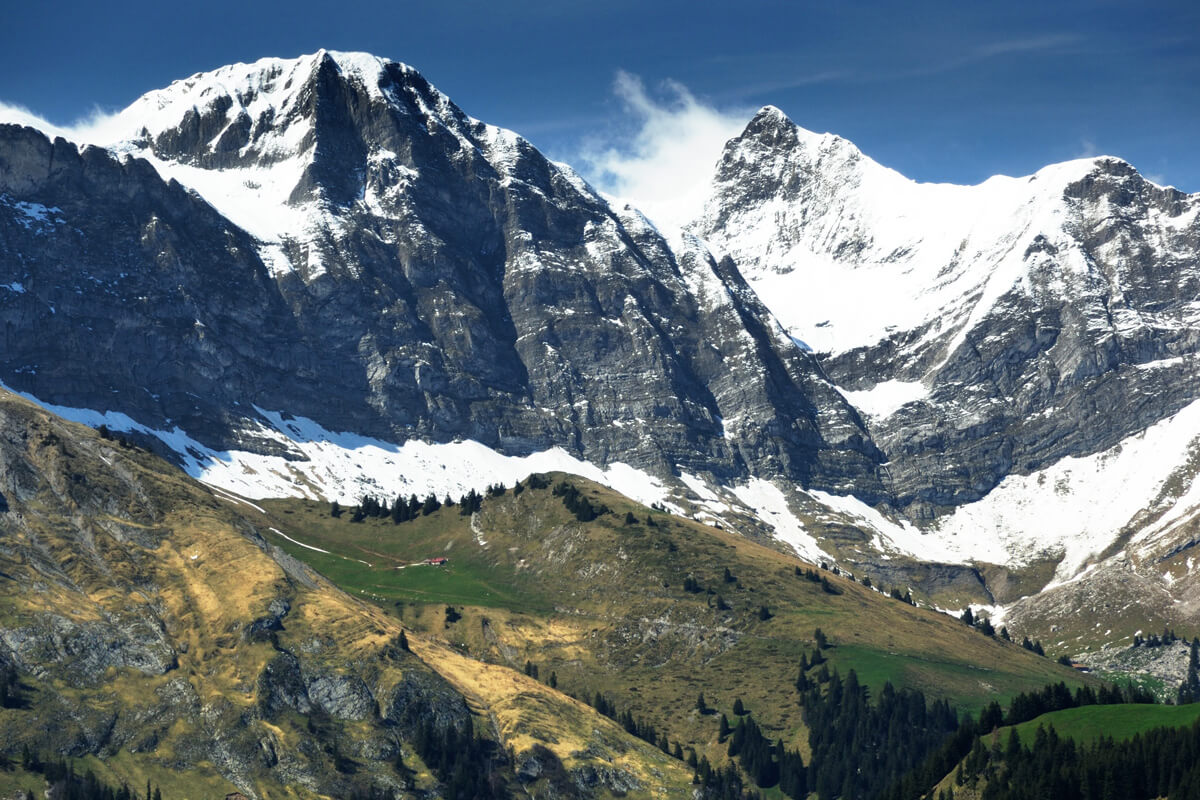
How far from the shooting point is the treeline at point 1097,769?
165 metres

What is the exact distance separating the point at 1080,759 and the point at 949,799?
17463mm

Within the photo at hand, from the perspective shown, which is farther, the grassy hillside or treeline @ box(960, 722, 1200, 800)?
the grassy hillside

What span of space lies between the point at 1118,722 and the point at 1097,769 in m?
20.8

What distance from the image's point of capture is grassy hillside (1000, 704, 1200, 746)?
7234 inches

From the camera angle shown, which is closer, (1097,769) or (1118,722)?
(1097,769)

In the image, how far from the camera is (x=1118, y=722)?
191 meters

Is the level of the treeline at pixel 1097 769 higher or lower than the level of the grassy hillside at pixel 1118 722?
lower

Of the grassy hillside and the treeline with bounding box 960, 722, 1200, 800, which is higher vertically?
the grassy hillside

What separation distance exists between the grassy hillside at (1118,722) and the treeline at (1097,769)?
4.44 meters

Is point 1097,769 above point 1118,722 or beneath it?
beneath

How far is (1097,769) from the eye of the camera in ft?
566

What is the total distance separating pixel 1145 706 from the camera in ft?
650

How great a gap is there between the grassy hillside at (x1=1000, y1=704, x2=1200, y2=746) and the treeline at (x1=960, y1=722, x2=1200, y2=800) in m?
4.44

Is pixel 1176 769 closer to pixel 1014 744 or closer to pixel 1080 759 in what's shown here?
pixel 1080 759
